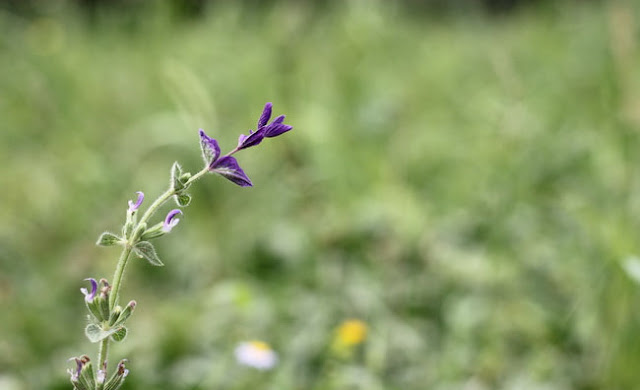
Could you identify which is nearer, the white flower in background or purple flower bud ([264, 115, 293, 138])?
purple flower bud ([264, 115, 293, 138])

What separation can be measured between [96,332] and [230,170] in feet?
0.65

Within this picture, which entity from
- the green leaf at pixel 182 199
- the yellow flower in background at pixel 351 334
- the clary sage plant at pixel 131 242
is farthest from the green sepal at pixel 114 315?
the yellow flower in background at pixel 351 334

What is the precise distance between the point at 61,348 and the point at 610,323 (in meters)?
1.27

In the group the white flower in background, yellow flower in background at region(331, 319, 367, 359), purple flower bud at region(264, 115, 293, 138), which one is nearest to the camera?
purple flower bud at region(264, 115, 293, 138)

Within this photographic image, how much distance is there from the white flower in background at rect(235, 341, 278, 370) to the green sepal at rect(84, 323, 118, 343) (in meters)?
0.59

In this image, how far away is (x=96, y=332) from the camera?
54 cm

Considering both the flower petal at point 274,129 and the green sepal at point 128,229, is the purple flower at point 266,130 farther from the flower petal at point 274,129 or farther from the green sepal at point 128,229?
the green sepal at point 128,229

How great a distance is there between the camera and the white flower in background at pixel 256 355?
1112 mm

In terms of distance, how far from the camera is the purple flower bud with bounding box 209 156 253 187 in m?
0.52

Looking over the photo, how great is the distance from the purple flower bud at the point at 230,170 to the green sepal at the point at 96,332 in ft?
0.59

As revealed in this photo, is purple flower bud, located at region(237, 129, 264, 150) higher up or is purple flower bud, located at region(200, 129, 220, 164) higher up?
purple flower bud, located at region(200, 129, 220, 164)

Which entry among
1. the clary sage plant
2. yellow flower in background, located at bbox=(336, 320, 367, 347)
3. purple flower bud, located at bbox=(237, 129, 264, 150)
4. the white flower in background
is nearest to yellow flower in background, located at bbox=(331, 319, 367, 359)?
yellow flower in background, located at bbox=(336, 320, 367, 347)

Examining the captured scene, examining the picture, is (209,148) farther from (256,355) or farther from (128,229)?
(256,355)

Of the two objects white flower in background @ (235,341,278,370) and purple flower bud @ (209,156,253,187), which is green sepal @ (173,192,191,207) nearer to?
purple flower bud @ (209,156,253,187)
